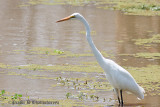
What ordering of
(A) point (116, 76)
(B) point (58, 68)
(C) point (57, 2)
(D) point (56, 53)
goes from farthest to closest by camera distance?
(C) point (57, 2) → (D) point (56, 53) → (B) point (58, 68) → (A) point (116, 76)

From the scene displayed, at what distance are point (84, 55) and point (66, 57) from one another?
50 cm

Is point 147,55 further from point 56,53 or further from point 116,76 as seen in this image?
point 116,76

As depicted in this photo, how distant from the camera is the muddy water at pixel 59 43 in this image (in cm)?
751

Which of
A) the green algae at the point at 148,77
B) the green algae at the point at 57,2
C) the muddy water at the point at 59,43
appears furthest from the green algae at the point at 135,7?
the green algae at the point at 148,77

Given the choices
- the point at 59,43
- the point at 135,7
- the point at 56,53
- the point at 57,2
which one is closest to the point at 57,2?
the point at 57,2

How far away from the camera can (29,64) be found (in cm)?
917

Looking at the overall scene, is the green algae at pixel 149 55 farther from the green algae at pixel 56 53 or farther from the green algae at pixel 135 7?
the green algae at pixel 135 7

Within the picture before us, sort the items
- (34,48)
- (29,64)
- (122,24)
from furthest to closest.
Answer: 1. (122,24)
2. (34,48)
3. (29,64)

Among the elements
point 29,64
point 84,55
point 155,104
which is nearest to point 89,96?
point 155,104

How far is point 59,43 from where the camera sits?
11.6 m

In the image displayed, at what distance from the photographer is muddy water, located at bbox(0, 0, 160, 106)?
751cm

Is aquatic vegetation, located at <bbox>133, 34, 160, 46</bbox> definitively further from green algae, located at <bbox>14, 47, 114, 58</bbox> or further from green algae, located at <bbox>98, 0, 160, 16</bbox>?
green algae, located at <bbox>98, 0, 160, 16</bbox>

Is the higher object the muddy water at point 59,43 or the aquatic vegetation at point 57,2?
the aquatic vegetation at point 57,2

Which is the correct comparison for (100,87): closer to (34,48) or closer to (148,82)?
(148,82)
